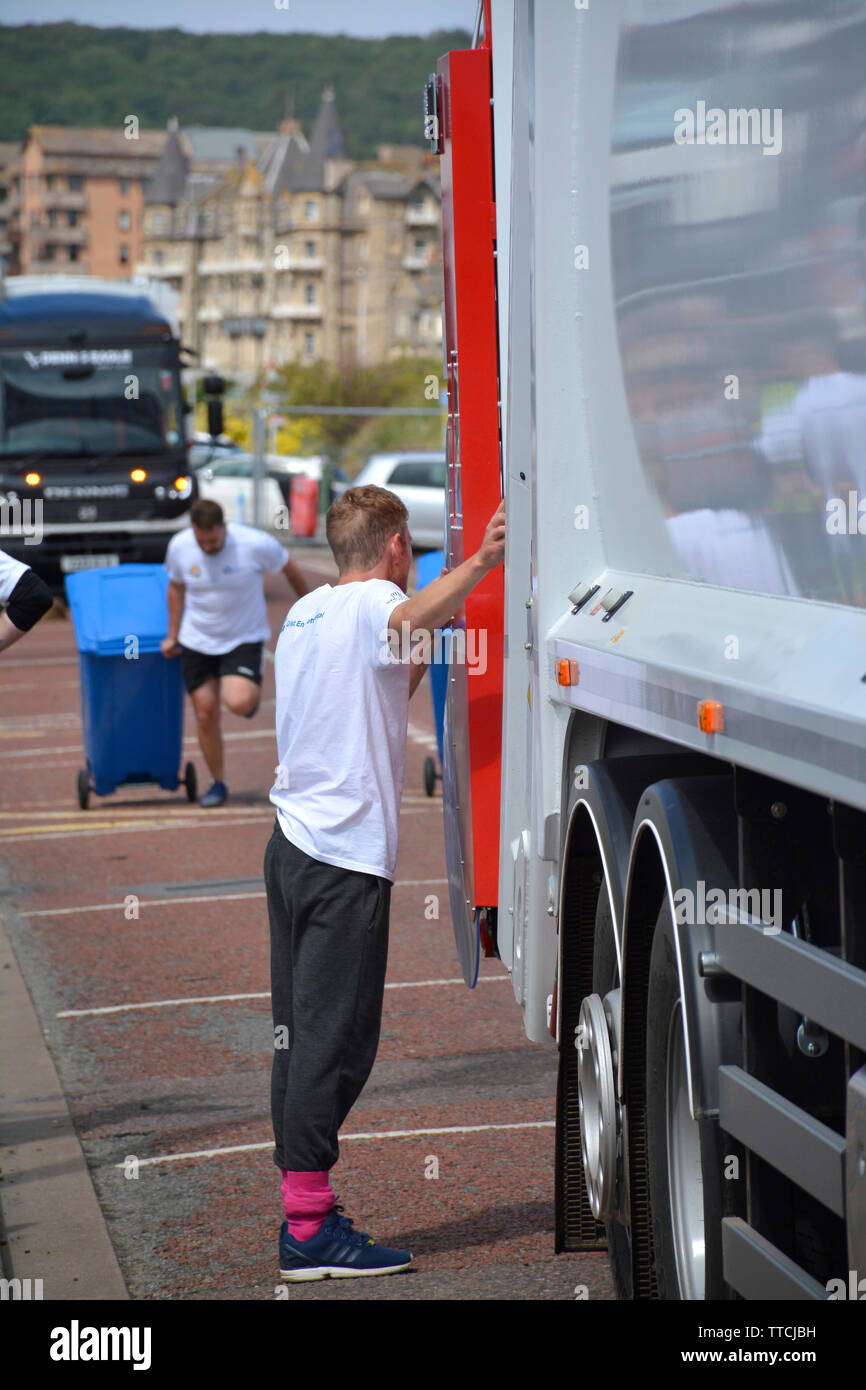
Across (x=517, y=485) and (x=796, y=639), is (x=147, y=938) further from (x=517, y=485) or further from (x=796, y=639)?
(x=796, y=639)

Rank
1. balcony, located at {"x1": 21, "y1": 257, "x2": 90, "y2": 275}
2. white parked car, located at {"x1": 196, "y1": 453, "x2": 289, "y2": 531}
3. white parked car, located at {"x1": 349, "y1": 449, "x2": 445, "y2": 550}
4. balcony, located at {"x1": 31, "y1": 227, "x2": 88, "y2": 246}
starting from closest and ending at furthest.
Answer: white parked car, located at {"x1": 349, "y1": 449, "x2": 445, "y2": 550}, white parked car, located at {"x1": 196, "y1": 453, "x2": 289, "y2": 531}, balcony, located at {"x1": 31, "y1": 227, "x2": 88, "y2": 246}, balcony, located at {"x1": 21, "y1": 257, "x2": 90, "y2": 275}

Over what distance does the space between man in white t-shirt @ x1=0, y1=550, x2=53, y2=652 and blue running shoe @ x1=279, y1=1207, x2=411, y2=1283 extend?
76.3 inches

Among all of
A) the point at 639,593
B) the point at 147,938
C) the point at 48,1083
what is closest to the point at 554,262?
the point at 639,593

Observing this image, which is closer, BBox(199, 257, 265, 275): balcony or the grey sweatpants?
the grey sweatpants

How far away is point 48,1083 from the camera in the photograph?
637 centimetres

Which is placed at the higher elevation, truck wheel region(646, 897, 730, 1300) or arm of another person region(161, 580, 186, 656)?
arm of another person region(161, 580, 186, 656)

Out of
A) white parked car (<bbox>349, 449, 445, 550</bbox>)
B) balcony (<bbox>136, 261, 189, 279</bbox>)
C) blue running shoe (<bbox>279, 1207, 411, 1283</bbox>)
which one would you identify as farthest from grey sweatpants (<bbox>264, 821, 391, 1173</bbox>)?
balcony (<bbox>136, 261, 189, 279</bbox>)

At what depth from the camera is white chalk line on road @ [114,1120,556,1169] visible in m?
5.65

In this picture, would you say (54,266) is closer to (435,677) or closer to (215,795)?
(215,795)

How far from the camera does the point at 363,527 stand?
4656 millimetres

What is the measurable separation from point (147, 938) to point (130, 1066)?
1.89 meters

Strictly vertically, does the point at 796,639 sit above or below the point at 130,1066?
above

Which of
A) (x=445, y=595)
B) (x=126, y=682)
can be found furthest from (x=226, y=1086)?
(x=126, y=682)

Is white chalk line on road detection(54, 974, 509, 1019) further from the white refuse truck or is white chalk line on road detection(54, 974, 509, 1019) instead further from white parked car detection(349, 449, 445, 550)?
white parked car detection(349, 449, 445, 550)
